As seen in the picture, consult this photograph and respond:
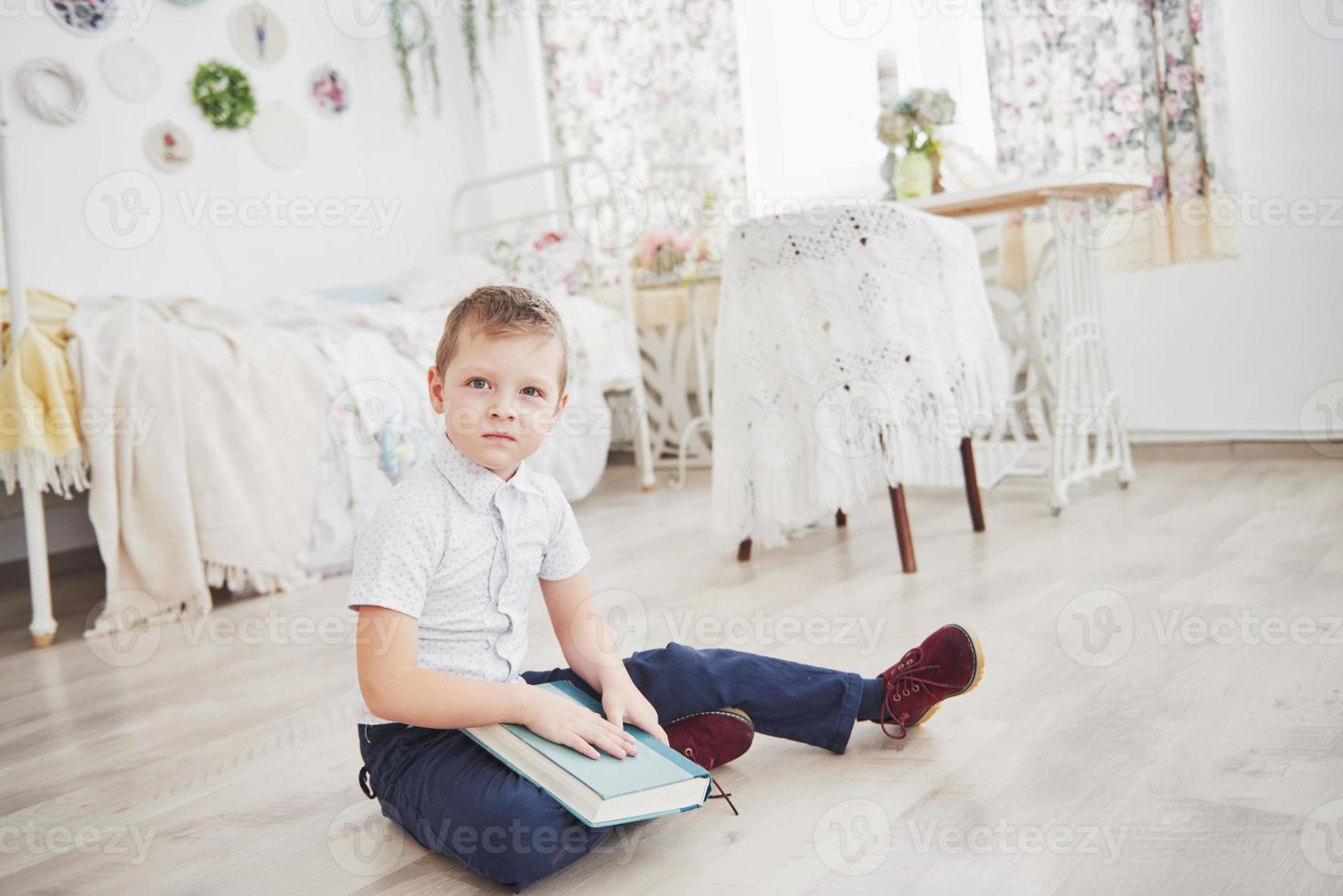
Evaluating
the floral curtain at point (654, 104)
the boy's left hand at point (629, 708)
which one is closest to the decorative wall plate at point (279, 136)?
the floral curtain at point (654, 104)

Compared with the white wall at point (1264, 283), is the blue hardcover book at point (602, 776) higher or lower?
lower

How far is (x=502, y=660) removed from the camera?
1.05 m

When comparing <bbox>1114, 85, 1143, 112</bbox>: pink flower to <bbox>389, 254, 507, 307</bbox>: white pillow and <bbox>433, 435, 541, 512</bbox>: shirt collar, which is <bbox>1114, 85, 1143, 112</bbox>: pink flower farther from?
<bbox>433, 435, 541, 512</bbox>: shirt collar

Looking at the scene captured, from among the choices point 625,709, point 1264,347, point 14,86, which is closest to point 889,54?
point 1264,347

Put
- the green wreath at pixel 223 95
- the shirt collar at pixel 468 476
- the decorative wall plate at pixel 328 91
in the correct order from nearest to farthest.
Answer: the shirt collar at pixel 468 476 → the green wreath at pixel 223 95 → the decorative wall plate at pixel 328 91

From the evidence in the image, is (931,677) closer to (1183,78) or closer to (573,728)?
(573,728)

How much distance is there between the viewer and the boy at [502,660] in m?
0.93

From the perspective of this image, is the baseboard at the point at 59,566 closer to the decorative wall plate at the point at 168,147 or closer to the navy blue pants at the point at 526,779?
the decorative wall plate at the point at 168,147

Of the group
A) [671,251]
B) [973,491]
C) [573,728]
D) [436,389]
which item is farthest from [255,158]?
[573,728]

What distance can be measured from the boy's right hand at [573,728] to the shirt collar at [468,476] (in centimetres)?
19

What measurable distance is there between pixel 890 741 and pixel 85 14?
348cm

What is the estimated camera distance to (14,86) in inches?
125

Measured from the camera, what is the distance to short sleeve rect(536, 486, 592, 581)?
1092 mm

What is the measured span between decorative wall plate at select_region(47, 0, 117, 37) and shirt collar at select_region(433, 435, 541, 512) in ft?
10.3
